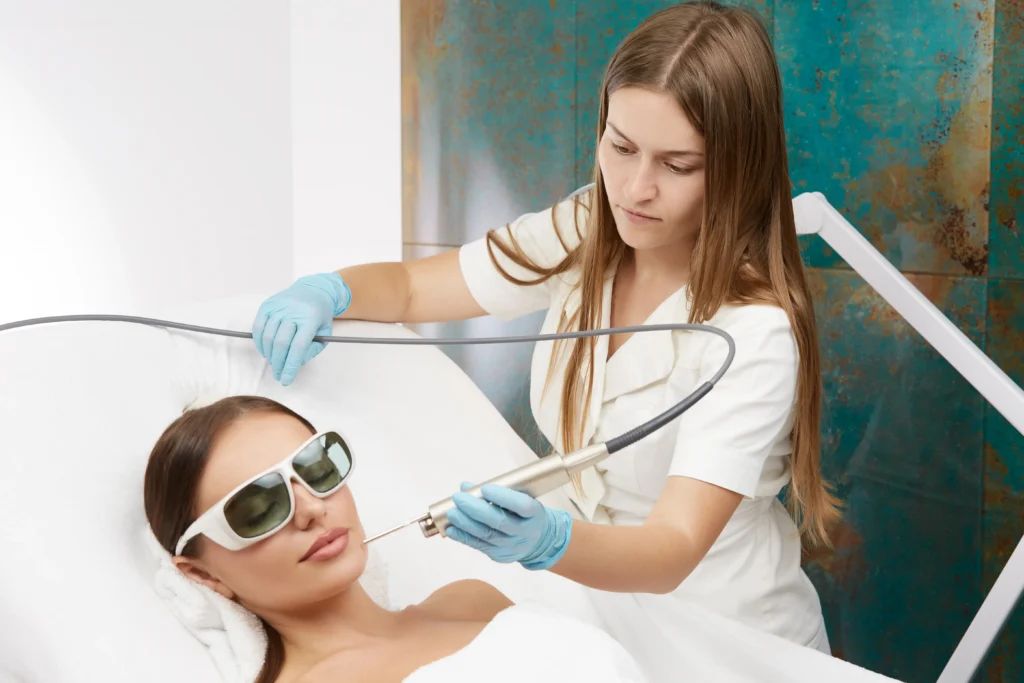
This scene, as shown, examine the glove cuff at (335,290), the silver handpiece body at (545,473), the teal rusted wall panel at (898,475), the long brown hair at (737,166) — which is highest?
the long brown hair at (737,166)

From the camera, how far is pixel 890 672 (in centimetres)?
213

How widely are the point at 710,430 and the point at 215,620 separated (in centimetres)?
63

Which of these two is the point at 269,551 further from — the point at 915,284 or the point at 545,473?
the point at 915,284

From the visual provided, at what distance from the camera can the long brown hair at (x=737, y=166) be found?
1280 mm

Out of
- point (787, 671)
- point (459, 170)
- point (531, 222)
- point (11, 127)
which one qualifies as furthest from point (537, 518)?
point (11, 127)

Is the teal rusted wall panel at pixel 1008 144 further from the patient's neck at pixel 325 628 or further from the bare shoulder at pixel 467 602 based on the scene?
the patient's neck at pixel 325 628

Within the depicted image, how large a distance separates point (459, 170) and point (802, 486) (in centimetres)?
155

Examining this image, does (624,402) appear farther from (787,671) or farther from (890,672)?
(890,672)

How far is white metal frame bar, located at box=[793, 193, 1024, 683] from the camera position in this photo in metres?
1.41

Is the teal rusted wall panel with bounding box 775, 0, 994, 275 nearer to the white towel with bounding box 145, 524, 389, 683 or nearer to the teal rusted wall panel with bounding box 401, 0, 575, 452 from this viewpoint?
the teal rusted wall panel with bounding box 401, 0, 575, 452

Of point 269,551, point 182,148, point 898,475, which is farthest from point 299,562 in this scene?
point 182,148

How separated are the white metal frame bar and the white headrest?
604 millimetres

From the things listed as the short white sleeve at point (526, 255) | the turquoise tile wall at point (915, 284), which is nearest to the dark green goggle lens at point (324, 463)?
the short white sleeve at point (526, 255)

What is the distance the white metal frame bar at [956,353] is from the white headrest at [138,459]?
0.60 metres
